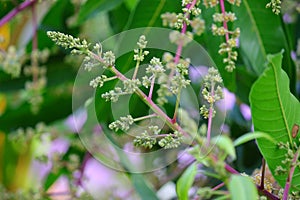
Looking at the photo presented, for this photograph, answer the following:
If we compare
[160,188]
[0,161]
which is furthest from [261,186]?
[0,161]

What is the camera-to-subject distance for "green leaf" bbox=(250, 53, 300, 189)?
672mm

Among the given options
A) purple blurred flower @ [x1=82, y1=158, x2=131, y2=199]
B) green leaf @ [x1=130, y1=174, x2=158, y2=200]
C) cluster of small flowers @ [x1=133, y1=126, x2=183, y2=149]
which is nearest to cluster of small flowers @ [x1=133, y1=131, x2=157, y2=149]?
cluster of small flowers @ [x1=133, y1=126, x2=183, y2=149]

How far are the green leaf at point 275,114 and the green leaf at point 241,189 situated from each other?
0.21 meters

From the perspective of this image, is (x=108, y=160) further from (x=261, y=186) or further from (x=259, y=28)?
(x=261, y=186)

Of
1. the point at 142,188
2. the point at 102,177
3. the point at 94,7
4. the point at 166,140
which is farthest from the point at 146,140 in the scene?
the point at 102,177

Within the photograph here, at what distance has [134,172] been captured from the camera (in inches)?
44.9

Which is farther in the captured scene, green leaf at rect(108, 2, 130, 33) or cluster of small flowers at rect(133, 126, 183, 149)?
green leaf at rect(108, 2, 130, 33)

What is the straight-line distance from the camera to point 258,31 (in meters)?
1.06

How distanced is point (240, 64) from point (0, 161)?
103 cm

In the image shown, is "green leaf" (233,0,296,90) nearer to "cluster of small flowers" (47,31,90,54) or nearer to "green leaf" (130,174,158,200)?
"green leaf" (130,174,158,200)

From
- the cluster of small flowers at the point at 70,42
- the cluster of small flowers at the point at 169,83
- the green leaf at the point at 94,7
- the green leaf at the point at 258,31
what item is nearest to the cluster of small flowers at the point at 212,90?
the cluster of small flowers at the point at 169,83

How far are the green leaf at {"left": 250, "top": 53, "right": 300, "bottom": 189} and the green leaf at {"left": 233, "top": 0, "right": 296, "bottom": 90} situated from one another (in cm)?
35

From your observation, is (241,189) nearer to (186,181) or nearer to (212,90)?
(186,181)

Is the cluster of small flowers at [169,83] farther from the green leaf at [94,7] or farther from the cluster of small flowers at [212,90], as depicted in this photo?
the green leaf at [94,7]
